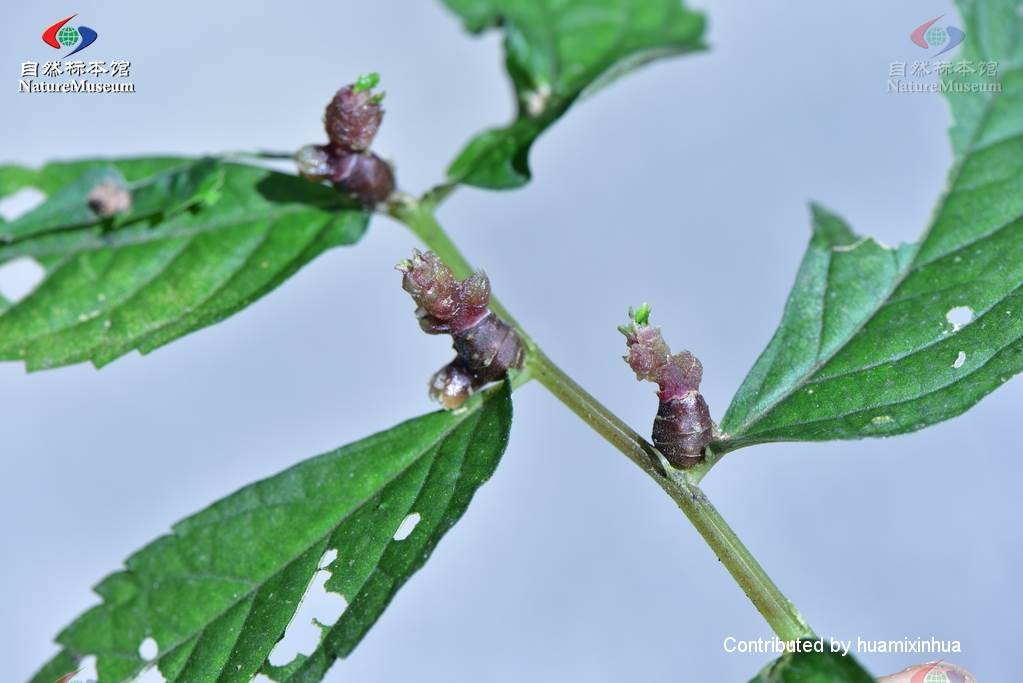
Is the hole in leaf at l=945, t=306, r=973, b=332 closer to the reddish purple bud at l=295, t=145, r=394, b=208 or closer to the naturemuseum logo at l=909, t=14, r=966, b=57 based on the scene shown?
the naturemuseum logo at l=909, t=14, r=966, b=57

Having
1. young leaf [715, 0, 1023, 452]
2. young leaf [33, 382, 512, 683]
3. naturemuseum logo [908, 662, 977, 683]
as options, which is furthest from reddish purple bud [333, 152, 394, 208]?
naturemuseum logo [908, 662, 977, 683]

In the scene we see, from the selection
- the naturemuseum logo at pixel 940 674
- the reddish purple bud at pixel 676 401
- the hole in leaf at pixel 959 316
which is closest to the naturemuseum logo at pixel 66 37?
the reddish purple bud at pixel 676 401

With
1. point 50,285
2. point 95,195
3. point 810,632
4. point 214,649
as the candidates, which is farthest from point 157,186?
point 810,632

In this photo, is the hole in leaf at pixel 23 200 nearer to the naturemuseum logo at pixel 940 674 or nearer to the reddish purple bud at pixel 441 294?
the reddish purple bud at pixel 441 294

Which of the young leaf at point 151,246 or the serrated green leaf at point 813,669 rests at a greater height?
the young leaf at point 151,246

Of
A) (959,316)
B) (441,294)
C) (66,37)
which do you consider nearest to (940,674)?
(959,316)

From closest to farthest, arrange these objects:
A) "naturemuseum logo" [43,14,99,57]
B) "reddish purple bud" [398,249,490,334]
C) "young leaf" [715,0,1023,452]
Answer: "reddish purple bud" [398,249,490,334]
"young leaf" [715,0,1023,452]
"naturemuseum logo" [43,14,99,57]

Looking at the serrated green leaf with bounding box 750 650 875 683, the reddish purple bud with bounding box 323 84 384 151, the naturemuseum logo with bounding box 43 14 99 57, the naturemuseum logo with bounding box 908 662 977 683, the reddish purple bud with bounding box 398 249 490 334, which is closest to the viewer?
the serrated green leaf with bounding box 750 650 875 683
